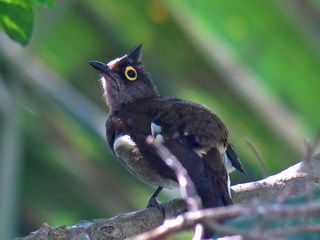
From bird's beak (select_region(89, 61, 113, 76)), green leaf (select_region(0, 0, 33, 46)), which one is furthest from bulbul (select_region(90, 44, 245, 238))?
green leaf (select_region(0, 0, 33, 46))

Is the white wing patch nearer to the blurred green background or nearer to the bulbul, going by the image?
the bulbul

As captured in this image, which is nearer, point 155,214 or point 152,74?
point 155,214

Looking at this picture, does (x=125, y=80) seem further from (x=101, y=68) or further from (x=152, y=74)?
(x=152, y=74)

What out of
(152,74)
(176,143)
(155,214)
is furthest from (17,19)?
(152,74)

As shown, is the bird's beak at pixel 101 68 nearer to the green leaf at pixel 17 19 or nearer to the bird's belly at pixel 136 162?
the bird's belly at pixel 136 162

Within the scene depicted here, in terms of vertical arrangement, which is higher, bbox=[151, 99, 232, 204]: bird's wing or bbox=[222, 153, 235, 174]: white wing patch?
bbox=[151, 99, 232, 204]: bird's wing

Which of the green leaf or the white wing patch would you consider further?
the white wing patch

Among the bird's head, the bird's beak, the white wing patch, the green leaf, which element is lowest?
the white wing patch

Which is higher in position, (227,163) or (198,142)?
(198,142)

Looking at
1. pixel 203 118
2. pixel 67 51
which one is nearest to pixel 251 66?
pixel 67 51
